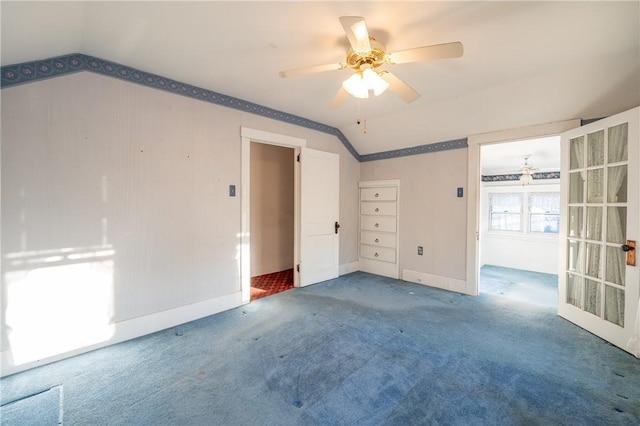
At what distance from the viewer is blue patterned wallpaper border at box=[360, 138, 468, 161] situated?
3.86 meters

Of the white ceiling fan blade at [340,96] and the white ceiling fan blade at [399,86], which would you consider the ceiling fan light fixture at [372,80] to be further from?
the white ceiling fan blade at [340,96]

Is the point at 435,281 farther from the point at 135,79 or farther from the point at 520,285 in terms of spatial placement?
the point at 135,79

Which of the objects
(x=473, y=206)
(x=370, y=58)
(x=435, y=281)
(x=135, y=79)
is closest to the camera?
(x=370, y=58)

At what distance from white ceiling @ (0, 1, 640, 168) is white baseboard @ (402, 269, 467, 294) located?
2.21 meters

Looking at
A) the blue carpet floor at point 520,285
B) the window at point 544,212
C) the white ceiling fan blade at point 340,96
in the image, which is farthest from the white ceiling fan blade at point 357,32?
the window at point 544,212

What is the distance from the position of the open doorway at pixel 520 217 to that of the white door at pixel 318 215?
2464 mm

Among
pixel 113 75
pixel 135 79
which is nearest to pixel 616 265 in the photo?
pixel 135 79

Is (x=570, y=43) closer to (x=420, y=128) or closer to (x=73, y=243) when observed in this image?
(x=420, y=128)

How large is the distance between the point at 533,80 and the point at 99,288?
460 centimetres

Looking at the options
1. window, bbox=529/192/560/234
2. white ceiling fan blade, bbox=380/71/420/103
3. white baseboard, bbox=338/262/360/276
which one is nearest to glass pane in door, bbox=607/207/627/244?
white ceiling fan blade, bbox=380/71/420/103

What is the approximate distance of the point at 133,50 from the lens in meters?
2.23

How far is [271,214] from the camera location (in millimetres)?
5039

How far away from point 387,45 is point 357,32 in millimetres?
682

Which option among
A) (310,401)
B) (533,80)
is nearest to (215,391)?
(310,401)
